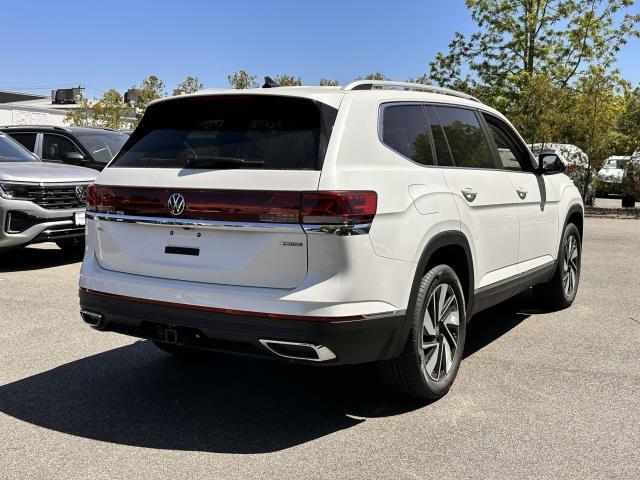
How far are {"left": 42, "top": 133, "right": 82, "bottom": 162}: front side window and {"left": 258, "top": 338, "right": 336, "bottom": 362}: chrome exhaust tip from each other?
28.9ft

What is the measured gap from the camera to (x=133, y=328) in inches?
152

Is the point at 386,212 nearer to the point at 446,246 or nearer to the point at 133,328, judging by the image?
the point at 446,246

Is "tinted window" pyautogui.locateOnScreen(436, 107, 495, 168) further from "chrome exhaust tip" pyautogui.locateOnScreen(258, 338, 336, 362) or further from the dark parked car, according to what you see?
the dark parked car

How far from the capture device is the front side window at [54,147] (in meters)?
11.2

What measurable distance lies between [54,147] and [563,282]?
830 centimetres

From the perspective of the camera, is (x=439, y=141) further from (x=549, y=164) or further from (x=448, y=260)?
(x=549, y=164)

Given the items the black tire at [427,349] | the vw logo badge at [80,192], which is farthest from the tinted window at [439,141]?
the vw logo badge at [80,192]

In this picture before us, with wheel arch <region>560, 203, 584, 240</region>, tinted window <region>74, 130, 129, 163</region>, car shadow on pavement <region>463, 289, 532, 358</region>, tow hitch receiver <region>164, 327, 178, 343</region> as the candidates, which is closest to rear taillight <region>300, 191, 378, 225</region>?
tow hitch receiver <region>164, 327, 178, 343</region>

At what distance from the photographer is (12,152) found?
9938 mm

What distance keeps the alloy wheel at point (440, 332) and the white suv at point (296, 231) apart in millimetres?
12

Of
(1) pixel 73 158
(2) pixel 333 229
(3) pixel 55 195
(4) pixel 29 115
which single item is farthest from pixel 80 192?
(4) pixel 29 115

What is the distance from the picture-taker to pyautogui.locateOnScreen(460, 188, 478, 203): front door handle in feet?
14.6

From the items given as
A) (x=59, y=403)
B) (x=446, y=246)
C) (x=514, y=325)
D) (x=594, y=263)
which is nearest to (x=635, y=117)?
(x=594, y=263)

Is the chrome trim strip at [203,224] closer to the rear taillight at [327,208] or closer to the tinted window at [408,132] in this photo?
the rear taillight at [327,208]
